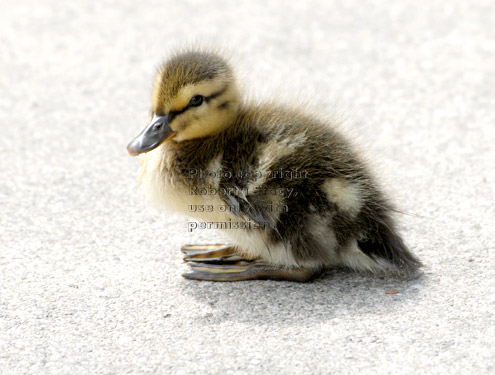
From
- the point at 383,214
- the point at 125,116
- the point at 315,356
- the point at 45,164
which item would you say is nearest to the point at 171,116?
the point at 383,214

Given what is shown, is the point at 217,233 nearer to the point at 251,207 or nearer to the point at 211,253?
the point at 211,253

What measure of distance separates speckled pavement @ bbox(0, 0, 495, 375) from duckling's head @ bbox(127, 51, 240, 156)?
194 mm

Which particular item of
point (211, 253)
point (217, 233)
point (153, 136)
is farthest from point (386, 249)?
point (153, 136)

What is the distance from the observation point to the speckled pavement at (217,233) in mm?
2094

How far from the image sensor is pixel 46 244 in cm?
273

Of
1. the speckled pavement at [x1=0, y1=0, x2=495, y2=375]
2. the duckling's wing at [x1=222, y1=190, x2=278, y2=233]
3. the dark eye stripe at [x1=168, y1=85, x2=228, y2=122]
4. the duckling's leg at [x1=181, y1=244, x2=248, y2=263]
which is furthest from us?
the duckling's leg at [x1=181, y1=244, x2=248, y2=263]

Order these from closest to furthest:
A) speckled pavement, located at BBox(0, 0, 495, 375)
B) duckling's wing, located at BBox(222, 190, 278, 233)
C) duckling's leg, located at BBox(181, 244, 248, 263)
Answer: speckled pavement, located at BBox(0, 0, 495, 375) → duckling's wing, located at BBox(222, 190, 278, 233) → duckling's leg, located at BBox(181, 244, 248, 263)

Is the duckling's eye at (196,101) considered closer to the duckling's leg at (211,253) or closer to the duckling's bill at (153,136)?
the duckling's bill at (153,136)

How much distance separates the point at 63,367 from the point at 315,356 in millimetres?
678

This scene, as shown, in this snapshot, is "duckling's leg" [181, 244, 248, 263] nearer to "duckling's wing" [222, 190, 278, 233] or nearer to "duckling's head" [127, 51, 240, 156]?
"duckling's wing" [222, 190, 278, 233]

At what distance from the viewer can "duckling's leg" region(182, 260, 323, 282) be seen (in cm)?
245

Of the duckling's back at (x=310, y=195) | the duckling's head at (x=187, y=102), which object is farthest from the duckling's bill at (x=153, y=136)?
the duckling's back at (x=310, y=195)

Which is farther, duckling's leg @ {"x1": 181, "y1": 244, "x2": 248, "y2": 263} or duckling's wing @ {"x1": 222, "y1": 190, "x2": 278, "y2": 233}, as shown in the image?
duckling's leg @ {"x1": 181, "y1": 244, "x2": 248, "y2": 263}

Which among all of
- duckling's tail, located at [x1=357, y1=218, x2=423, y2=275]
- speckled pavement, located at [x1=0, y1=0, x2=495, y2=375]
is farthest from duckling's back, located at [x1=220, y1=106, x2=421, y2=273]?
speckled pavement, located at [x1=0, y1=0, x2=495, y2=375]
